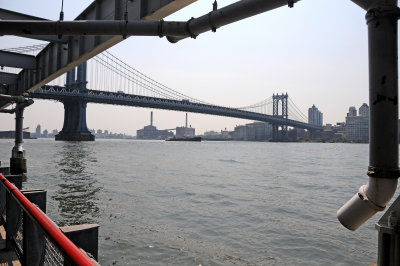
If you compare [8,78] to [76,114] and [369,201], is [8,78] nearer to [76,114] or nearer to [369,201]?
[369,201]

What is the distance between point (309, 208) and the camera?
12711 mm

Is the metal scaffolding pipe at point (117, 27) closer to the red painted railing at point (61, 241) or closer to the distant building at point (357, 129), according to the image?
the red painted railing at point (61, 241)

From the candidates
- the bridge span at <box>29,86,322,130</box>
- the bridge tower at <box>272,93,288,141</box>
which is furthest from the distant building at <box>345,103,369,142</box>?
the bridge span at <box>29,86,322,130</box>

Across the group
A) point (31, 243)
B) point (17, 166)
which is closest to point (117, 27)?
point (31, 243)

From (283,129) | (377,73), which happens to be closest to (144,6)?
(377,73)

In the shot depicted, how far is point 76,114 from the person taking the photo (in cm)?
9588

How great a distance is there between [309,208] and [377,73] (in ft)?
35.4

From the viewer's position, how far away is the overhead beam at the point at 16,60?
16.3 metres

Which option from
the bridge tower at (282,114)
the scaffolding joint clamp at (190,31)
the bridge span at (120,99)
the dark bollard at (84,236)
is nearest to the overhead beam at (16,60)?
the scaffolding joint clamp at (190,31)

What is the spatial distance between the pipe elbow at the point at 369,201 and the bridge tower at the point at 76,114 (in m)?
97.8

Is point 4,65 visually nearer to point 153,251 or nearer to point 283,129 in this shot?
point 153,251

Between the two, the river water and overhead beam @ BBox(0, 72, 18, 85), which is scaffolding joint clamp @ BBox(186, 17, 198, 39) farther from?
overhead beam @ BBox(0, 72, 18, 85)

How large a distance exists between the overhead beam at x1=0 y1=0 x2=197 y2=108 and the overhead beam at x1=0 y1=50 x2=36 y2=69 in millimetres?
427

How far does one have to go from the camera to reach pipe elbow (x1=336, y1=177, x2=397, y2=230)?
2.98 meters
